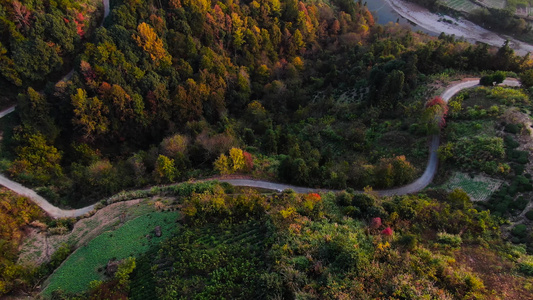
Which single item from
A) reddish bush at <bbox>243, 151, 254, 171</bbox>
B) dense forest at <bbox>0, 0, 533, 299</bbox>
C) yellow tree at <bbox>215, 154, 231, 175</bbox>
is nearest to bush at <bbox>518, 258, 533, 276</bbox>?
dense forest at <bbox>0, 0, 533, 299</bbox>

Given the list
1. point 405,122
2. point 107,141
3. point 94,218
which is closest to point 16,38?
point 107,141

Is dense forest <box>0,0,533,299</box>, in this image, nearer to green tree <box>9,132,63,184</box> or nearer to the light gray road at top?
green tree <box>9,132,63,184</box>

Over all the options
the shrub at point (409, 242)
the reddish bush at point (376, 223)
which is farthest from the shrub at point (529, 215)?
the reddish bush at point (376, 223)

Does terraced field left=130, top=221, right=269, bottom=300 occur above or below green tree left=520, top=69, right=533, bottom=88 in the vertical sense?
below

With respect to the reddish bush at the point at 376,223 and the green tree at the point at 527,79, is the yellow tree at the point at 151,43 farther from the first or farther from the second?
the green tree at the point at 527,79

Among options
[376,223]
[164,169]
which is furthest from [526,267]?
[164,169]

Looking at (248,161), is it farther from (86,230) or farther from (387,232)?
(387,232)
